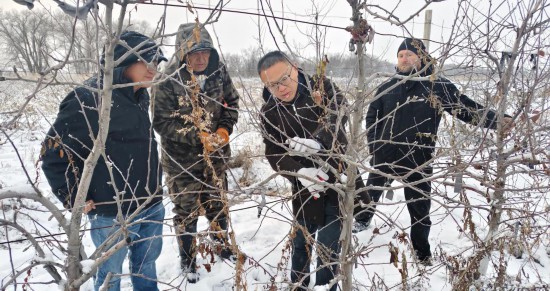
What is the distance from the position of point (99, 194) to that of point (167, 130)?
2.55ft

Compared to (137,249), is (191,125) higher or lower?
higher

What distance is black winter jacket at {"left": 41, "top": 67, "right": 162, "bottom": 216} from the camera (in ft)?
6.00

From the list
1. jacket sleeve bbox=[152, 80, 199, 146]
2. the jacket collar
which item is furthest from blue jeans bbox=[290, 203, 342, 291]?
the jacket collar

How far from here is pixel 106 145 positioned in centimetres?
202

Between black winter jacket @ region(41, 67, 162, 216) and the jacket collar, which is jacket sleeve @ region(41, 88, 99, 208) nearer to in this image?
black winter jacket @ region(41, 67, 162, 216)

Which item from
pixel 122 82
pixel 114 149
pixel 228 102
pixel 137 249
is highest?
pixel 122 82

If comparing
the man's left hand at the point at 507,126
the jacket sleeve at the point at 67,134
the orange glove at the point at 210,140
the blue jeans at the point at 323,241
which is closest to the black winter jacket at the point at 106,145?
the jacket sleeve at the point at 67,134

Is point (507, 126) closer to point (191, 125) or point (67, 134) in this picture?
point (191, 125)

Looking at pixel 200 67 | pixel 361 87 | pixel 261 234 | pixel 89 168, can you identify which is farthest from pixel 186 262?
pixel 361 87

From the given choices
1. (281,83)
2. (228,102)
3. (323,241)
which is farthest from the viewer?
(228,102)

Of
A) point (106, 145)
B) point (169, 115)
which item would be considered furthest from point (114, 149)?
point (169, 115)

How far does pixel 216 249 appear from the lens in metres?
1.63

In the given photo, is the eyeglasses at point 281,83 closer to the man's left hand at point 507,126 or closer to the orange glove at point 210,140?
the orange glove at point 210,140

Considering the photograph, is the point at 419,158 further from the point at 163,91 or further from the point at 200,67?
the point at 163,91
